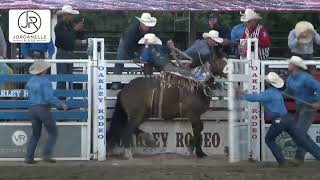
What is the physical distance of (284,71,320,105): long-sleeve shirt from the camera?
13.1m

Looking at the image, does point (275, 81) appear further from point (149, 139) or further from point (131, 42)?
point (131, 42)

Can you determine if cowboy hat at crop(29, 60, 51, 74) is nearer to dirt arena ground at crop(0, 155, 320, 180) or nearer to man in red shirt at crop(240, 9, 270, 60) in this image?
dirt arena ground at crop(0, 155, 320, 180)

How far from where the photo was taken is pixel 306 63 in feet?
44.9

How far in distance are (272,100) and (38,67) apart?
3.97m

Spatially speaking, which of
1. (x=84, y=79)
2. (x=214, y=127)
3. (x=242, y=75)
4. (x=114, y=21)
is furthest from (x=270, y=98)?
(x=114, y=21)

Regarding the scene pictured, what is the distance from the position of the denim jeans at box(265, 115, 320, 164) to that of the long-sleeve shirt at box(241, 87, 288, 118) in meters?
0.12

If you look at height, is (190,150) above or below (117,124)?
below

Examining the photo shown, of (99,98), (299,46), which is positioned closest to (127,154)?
(99,98)

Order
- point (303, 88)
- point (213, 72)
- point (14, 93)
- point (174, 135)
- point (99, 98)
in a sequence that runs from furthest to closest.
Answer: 1. point (174, 135)
2. point (213, 72)
3. point (14, 93)
4. point (99, 98)
5. point (303, 88)

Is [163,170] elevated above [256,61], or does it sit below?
below

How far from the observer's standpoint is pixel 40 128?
43.5 ft

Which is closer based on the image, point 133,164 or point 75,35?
point 133,164

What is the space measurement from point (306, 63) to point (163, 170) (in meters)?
3.30

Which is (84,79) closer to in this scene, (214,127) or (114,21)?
(214,127)
